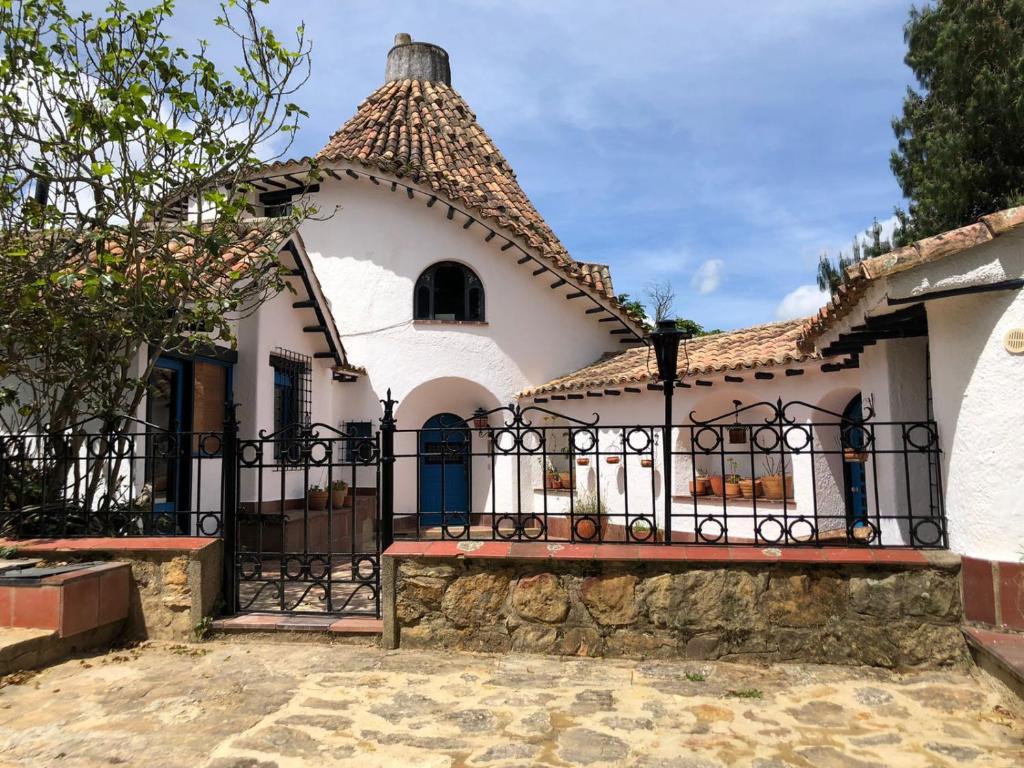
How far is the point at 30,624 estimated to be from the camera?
5.11 meters

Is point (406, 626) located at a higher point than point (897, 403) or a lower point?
lower

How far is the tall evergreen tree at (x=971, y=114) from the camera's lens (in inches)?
564

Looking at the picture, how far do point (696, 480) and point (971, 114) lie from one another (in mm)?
11961

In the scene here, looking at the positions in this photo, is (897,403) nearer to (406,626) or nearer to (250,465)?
(406,626)

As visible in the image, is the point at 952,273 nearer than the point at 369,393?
Yes

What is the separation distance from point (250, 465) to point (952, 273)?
5.21 m

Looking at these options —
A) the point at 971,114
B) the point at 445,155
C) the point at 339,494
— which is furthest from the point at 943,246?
the point at 971,114

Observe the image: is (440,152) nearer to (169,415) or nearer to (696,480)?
(169,415)

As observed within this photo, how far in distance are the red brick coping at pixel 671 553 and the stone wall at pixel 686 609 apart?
6 centimetres

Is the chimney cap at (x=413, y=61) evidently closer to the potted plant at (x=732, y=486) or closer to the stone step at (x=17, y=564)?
the potted plant at (x=732, y=486)

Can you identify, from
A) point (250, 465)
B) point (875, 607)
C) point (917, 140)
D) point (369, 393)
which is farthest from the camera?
point (917, 140)

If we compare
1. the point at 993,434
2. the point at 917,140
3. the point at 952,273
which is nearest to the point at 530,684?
the point at 993,434

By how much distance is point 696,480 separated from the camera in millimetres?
7973

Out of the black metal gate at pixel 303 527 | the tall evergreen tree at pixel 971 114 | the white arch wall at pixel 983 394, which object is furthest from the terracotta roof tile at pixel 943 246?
the tall evergreen tree at pixel 971 114
